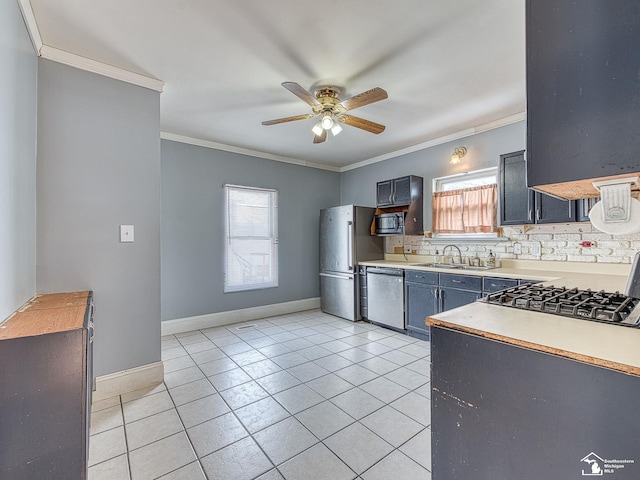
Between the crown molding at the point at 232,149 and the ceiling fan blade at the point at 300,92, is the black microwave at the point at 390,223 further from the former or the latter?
the ceiling fan blade at the point at 300,92

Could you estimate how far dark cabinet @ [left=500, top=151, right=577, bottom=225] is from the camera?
2.84m

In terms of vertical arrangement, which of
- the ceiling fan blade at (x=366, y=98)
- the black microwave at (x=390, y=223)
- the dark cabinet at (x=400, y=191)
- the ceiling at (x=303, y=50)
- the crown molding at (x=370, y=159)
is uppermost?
the ceiling at (x=303, y=50)

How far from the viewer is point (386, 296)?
13.5 feet

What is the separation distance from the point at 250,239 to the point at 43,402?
3.47 metres

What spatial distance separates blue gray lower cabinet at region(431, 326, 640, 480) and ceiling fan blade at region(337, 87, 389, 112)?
1.82 m

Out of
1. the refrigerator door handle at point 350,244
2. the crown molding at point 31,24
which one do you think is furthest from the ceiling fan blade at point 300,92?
the refrigerator door handle at point 350,244

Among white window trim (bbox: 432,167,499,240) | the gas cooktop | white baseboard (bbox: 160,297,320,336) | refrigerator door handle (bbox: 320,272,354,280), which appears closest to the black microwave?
white window trim (bbox: 432,167,499,240)

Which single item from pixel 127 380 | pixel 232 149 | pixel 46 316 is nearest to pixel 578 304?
pixel 46 316

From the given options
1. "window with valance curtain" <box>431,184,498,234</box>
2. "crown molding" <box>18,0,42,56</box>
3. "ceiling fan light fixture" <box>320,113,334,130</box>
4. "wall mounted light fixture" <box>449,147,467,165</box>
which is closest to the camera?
"crown molding" <box>18,0,42,56</box>

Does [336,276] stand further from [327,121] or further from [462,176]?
[327,121]

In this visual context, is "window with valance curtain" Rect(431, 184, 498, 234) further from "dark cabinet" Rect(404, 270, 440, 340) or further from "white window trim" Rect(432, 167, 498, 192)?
"dark cabinet" Rect(404, 270, 440, 340)

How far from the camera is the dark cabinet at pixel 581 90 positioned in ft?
3.09

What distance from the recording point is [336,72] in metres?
2.48

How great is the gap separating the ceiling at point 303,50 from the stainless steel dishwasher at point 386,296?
2.02m
